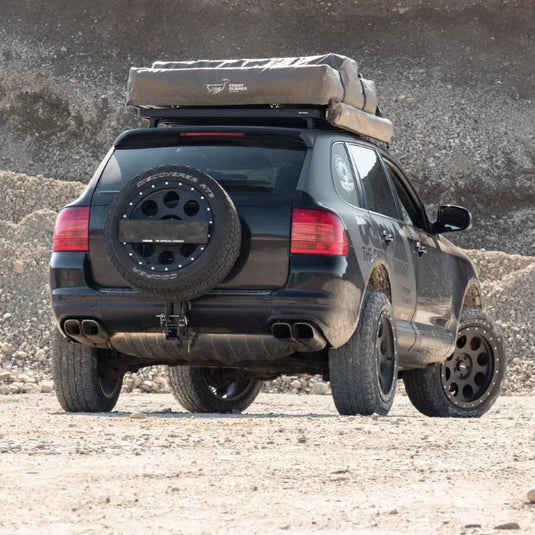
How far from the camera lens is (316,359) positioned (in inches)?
376

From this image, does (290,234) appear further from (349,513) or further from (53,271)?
(349,513)

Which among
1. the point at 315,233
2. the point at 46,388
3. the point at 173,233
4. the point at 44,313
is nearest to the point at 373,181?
the point at 315,233

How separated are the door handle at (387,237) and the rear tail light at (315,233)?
0.95 meters

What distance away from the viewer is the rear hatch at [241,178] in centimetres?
889

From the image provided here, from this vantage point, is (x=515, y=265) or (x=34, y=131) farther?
(x=34, y=131)

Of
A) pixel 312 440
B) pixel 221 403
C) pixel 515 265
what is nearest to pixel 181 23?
pixel 515 265

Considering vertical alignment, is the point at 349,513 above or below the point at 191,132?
below

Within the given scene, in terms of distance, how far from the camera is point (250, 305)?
29.1 feet

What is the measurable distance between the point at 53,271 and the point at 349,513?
4.61 m

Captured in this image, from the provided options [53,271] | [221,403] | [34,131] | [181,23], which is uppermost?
[181,23]

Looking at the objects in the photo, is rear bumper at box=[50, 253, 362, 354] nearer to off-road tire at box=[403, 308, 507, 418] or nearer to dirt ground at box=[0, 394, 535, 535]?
dirt ground at box=[0, 394, 535, 535]

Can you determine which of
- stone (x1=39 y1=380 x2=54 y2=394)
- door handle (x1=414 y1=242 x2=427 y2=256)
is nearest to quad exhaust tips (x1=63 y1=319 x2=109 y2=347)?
door handle (x1=414 y1=242 x2=427 y2=256)

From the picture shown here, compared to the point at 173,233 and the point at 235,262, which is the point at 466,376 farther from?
the point at 173,233

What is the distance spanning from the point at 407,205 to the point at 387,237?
129 centimetres
